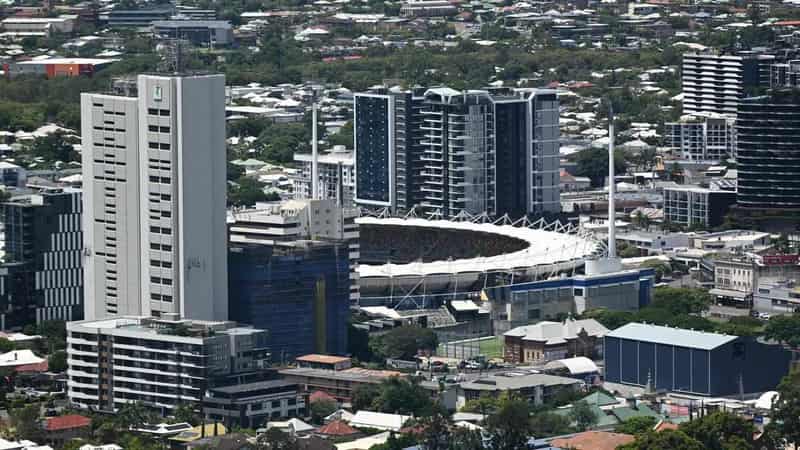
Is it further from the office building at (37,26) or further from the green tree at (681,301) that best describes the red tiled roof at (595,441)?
the office building at (37,26)

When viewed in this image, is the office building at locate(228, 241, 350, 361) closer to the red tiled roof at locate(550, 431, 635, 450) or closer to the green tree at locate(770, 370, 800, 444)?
the red tiled roof at locate(550, 431, 635, 450)

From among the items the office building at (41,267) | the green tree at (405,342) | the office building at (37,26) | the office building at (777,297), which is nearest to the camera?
the green tree at (405,342)

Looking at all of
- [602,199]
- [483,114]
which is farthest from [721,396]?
[602,199]

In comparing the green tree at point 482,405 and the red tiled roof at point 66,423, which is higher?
the red tiled roof at point 66,423

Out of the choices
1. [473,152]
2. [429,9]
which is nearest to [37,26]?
[429,9]

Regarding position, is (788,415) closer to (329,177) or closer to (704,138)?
(329,177)

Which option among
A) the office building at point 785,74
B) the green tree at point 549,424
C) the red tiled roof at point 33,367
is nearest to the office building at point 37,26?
the office building at point 785,74
